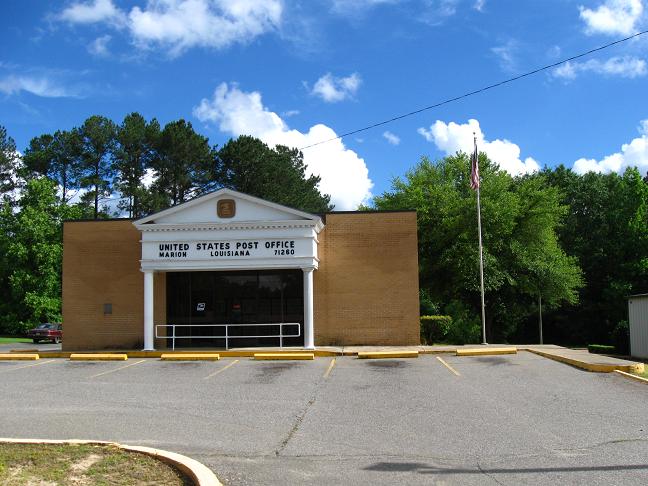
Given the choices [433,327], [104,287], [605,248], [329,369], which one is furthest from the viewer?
[605,248]

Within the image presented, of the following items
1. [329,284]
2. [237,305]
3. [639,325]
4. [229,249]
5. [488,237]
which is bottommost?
[639,325]

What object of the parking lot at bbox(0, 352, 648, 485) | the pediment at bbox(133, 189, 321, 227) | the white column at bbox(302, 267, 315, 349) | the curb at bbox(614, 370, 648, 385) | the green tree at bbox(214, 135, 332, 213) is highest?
the green tree at bbox(214, 135, 332, 213)

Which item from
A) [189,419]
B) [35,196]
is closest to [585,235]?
[35,196]

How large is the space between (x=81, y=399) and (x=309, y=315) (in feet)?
34.3

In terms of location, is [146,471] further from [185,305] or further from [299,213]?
[185,305]

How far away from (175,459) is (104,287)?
58.7ft

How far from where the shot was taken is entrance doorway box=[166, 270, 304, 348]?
2288 cm

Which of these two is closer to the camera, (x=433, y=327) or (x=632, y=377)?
(x=632, y=377)

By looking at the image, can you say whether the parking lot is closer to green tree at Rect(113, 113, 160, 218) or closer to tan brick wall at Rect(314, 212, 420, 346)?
tan brick wall at Rect(314, 212, 420, 346)

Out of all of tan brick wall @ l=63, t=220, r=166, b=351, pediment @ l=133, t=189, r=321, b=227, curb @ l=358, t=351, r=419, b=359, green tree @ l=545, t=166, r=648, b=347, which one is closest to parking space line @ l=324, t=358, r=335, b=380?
curb @ l=358, t=351, r=419, b=359

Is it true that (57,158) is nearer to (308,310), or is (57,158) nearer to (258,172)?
(258,172)

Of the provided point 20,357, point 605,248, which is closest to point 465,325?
point 605,248

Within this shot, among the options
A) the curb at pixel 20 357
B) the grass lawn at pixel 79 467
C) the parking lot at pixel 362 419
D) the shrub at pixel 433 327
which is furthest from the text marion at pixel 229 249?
the grass lawn at pixel 79 467

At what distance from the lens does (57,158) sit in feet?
196
